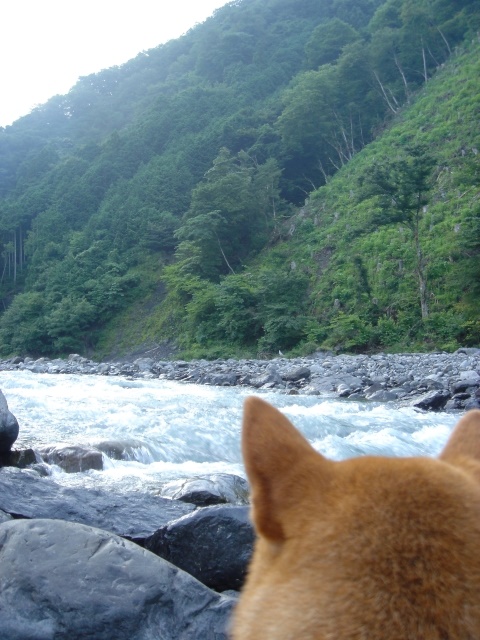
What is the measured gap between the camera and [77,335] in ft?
136

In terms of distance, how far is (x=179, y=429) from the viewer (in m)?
9.51

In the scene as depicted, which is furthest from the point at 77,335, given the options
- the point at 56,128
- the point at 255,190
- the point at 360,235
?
the point at 56,128

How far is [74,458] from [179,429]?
2.60m

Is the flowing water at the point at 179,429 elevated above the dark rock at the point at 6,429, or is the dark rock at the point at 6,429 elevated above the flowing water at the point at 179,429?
the dark rock at the point at 6,429

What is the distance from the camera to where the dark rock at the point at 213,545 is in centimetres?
413

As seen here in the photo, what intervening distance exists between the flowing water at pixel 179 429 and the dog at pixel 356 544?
5.59 metres

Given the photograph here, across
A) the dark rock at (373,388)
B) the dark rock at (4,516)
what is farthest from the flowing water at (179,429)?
the dark rock at (4,516)

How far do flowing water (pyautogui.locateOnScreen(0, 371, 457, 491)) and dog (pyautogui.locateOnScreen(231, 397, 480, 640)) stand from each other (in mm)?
5591

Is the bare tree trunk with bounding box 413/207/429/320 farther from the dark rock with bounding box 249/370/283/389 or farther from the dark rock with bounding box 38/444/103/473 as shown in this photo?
the dark rock with bounding box 38/444/103/473

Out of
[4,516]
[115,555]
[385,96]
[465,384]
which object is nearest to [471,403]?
[465,384]

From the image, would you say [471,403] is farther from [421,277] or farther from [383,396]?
[421,277]

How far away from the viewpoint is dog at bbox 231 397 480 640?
35.0 inches

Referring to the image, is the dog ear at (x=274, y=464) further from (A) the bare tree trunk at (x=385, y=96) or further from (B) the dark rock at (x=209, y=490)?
(A) the bare tree trunk at (x=385, y=96)

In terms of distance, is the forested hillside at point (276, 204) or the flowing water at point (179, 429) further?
the forested hillside at point (276, 204)
